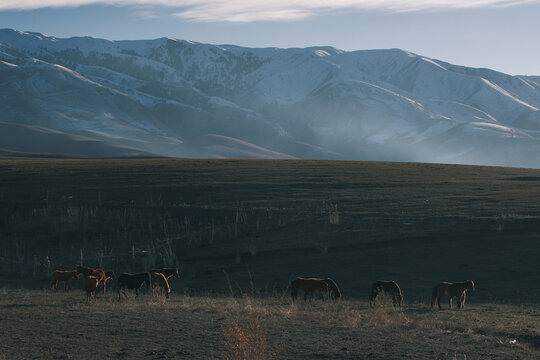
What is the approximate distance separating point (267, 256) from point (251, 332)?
1892 cm

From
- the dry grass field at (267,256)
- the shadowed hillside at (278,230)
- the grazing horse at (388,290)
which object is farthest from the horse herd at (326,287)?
the shadowed hillside at (278,230)

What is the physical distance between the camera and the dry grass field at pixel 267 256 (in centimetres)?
1309

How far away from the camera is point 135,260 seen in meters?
32.2

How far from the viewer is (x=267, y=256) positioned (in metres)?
31.9

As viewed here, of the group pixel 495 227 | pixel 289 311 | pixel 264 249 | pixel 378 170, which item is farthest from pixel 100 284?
pixel 378 170

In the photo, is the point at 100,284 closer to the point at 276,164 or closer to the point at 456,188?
the point at 456,188

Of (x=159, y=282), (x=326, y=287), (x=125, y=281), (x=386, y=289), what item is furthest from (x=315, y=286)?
(x=125, y=281)

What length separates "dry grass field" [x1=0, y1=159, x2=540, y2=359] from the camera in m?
13.1

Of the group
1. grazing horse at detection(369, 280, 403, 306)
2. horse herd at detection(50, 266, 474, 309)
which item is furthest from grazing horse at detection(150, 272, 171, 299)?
grazing horse at detection(369, 280, 403, 306)

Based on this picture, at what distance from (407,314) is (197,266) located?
1536 cm

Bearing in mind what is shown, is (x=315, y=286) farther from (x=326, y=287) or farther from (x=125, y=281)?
(x=125, y=281)

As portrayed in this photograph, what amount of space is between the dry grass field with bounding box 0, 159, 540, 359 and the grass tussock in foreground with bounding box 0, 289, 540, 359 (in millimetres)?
65

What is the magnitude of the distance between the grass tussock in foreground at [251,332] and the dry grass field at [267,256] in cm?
7

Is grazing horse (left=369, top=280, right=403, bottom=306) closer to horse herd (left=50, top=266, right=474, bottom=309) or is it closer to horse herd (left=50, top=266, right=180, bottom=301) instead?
horse herd (left=50, top=266, right=474, bottom=309)
